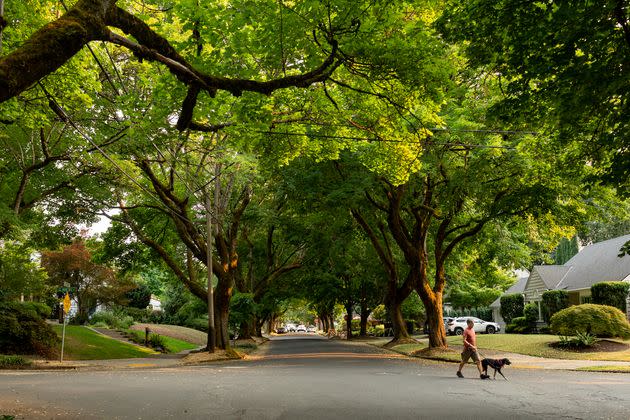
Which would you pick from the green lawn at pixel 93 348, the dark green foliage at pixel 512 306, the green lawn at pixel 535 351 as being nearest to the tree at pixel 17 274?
the green lawn at pixel 93 348

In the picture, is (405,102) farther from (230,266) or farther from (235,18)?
(230,266)

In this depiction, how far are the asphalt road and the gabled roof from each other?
29.0 m

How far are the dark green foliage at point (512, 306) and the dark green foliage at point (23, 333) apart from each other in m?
34.8

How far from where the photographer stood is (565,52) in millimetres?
7797

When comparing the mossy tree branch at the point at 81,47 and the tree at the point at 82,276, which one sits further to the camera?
→ the tree at the point at 82,276

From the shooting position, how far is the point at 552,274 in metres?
43.8

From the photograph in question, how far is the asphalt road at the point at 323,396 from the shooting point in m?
8.62

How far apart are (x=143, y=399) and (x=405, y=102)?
336 inches

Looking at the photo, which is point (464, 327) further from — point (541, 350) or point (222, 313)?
point (222, 313)

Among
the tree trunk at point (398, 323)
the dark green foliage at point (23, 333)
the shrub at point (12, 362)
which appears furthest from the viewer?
the tree trunk at point (398, 323)

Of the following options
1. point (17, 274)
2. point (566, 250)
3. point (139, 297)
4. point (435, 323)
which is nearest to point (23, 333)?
point (17, 274)

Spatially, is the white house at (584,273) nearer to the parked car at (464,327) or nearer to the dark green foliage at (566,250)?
the parked car at (464,327)

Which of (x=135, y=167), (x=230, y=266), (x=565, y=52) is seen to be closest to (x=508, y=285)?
(x=230, y=266)

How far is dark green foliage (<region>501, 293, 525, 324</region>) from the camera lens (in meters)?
44.9
